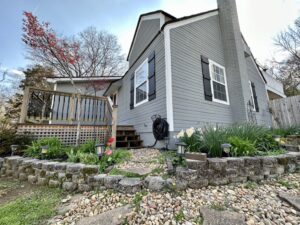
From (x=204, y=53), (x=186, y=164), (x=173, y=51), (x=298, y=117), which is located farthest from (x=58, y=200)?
(x=298, y=117)

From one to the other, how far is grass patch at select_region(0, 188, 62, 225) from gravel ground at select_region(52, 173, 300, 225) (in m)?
0.23

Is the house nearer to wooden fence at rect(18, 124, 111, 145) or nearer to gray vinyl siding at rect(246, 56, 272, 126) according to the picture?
gray vinyl siding at rect(246, 56, 272, 126)

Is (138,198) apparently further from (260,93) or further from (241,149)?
(260,93)

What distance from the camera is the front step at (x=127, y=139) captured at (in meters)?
4.99

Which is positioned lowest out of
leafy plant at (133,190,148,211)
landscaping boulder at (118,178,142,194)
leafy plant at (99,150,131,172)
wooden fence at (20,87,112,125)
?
leafy plant at (133,190,148,211)

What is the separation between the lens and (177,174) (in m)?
2.01

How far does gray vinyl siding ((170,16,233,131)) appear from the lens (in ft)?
13.6

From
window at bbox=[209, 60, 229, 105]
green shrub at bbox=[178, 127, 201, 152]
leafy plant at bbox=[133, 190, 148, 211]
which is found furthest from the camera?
window at bbox=[209, 60, 229, 105]

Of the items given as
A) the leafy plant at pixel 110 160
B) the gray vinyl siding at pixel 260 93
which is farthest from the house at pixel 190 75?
the leafy plant at pixel 110 160

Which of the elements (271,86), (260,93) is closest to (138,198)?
(260,93)

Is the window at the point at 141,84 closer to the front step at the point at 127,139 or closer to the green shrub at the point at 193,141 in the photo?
the front step at the point at 127,139

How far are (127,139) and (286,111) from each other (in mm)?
7896

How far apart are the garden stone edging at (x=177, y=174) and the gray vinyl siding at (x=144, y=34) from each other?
5.15 meters

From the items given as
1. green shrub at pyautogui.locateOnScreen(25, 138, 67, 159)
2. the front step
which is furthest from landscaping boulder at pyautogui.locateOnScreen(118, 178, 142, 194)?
the front step
